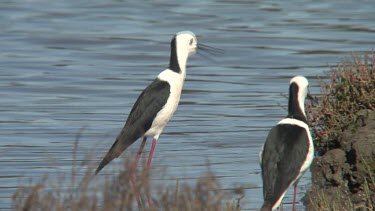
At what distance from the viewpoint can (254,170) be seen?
977 centimetres

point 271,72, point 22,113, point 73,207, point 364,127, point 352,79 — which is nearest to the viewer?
point 73,207

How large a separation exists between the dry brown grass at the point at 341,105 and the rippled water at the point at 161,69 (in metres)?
0.52

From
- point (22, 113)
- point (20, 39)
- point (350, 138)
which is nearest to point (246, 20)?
point (20, 39)

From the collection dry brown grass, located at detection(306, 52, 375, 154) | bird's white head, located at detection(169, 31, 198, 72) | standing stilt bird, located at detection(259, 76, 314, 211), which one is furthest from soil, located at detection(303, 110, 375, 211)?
bird's white head, located at detection(169, 31, 198, 72)

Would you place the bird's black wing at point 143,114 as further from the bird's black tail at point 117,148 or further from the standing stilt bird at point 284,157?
the standing stilt bird at point 284,157

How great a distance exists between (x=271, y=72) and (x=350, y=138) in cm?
754

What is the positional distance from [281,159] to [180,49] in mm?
2774

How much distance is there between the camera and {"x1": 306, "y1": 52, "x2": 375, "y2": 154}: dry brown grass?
28.7ft

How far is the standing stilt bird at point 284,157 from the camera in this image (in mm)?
7367

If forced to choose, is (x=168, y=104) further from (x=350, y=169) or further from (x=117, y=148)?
(x=350, y=169)

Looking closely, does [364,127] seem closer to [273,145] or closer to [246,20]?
[273,145]

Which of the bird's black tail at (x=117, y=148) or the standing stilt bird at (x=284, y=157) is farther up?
the standing stilt bird at (x=284, y=157)

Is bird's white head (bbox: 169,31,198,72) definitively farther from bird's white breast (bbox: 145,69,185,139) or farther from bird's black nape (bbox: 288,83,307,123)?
bird's black nape (bbox: 288,83,307,123)

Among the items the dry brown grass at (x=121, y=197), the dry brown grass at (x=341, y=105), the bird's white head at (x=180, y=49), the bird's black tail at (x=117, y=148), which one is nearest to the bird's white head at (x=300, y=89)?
the dry brown grass at (x=341, y=105)
